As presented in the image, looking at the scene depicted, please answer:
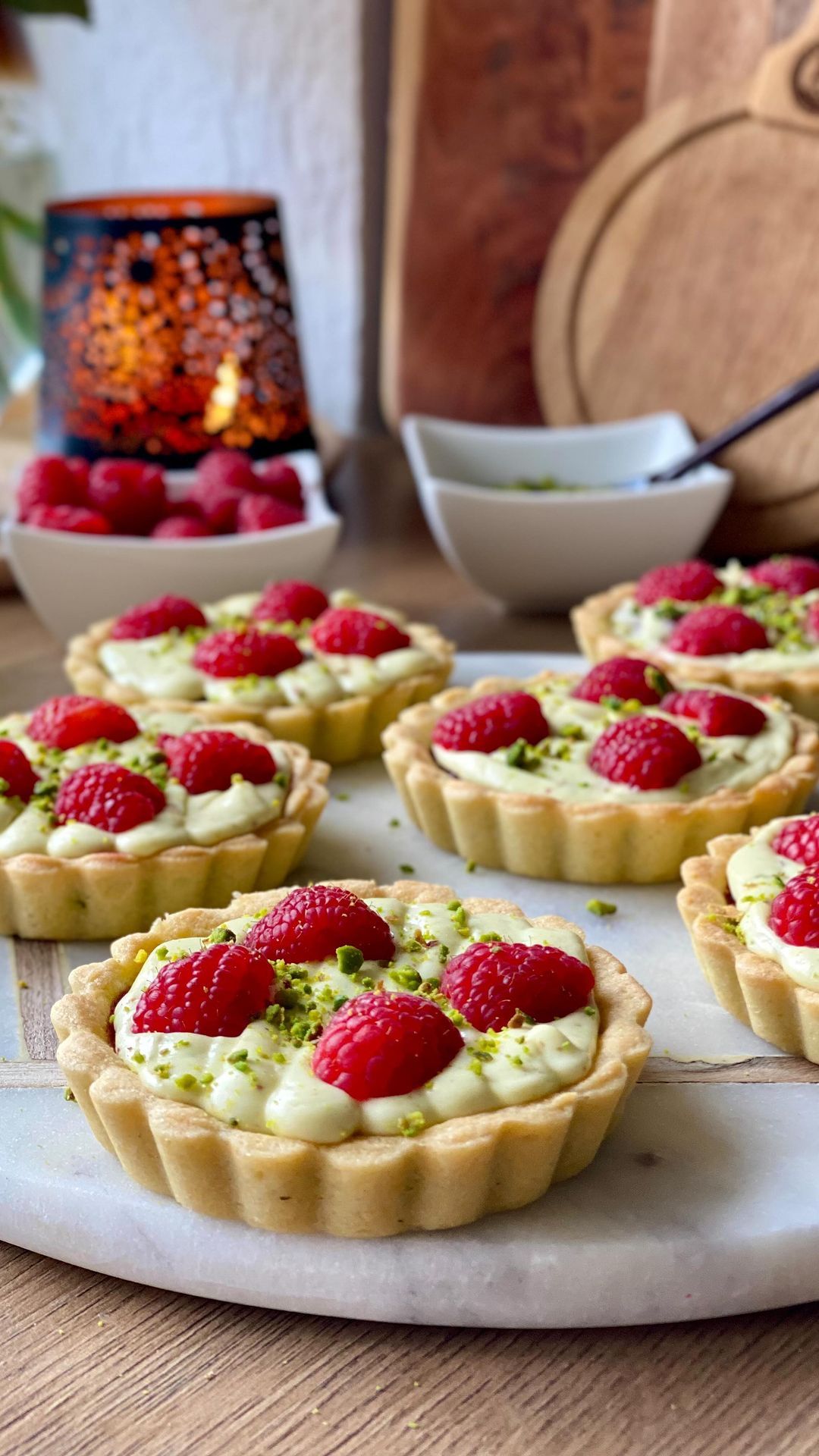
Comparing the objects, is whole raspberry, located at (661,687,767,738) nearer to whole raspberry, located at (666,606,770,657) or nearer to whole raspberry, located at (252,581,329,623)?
whole raspberry, located at (666,606,770,657)

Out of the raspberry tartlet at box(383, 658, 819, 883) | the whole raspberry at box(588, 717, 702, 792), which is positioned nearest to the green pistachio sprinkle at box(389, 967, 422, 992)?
the raspberry tartlet at box(383, 658, 819, 883)

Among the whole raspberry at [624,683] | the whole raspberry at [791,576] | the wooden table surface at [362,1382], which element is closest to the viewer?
the wooden table surface at [362,1382]

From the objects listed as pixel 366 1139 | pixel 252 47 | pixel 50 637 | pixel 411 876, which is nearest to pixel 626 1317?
pixel 366 1139

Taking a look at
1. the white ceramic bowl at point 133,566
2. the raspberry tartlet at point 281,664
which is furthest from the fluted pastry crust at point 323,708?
the white ceramic bowl at point 133,566

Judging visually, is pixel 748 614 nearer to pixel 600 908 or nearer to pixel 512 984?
pixel 600 908

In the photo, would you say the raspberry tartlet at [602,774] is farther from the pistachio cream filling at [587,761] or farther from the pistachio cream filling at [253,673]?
the pistachio cream filling at [253,673]

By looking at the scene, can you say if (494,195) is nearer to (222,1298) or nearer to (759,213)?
(759,213)

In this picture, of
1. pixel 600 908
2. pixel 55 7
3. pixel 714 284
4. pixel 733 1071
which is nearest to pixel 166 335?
pixel 714 284
